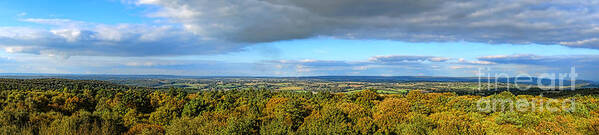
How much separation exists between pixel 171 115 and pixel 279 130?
33.4 m

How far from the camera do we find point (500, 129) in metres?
A: 37.9

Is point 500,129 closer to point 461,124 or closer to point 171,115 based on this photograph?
point 461,124

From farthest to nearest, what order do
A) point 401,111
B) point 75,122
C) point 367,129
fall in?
point 401,111 → point 367,129 → point 75,122

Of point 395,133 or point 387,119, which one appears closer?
point 395,133

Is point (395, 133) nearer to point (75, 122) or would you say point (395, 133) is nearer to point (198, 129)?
point (198, 129)

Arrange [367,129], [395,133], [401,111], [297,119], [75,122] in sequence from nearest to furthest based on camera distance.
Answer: [75,122]
[367,129]
[395,133]
[297,119]
[401,111]

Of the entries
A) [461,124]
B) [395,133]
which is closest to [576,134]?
[461,124]

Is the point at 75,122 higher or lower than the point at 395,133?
higher

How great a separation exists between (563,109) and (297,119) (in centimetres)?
3856

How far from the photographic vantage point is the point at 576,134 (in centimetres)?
3117

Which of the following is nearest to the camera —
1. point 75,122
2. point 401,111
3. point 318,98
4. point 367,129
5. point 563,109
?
point 75,122

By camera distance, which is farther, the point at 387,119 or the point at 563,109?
the point at 563,109

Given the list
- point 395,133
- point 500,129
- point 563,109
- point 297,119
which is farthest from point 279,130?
point 563,109

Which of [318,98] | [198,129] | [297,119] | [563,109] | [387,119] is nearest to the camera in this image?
[198,129]
